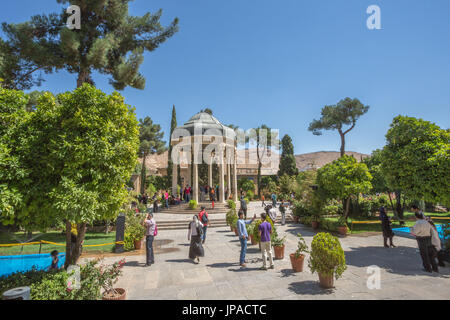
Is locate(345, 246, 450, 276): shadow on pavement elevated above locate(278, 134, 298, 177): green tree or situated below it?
below

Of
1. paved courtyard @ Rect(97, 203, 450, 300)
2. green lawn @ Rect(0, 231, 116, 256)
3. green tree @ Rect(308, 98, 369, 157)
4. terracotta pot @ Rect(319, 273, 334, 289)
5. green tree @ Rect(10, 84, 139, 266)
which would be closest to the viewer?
green tree @ Rect(10, 84, 139, 266)

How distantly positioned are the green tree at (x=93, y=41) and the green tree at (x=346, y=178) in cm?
1278

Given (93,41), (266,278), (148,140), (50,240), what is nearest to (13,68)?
(93,41)

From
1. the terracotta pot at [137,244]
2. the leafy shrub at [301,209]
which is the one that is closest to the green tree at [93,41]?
the terracotta pot at [137,244]

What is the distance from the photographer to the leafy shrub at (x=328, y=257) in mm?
5172

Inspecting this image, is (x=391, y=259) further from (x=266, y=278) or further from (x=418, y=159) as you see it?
(x=266, y=278)

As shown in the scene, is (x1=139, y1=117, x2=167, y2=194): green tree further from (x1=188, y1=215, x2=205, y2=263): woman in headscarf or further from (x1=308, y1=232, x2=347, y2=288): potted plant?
(x1=308, y1=232, x2=347, y2=288): potted plant

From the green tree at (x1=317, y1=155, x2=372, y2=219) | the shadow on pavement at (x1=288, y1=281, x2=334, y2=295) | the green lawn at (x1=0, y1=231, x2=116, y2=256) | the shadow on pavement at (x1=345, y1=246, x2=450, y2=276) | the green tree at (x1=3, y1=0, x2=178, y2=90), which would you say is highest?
the green tree at (x1=3, y1=0, x2=178, y2=90)

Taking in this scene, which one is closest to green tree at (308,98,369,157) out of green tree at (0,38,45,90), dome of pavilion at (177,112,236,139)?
dome of pavilion at (177,112,236,139)

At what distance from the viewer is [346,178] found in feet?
37.9

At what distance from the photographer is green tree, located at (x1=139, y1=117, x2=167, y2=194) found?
36.1 meters

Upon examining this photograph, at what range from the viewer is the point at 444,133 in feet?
24.5

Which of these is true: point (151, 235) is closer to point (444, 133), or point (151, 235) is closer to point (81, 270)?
point (81, 270)

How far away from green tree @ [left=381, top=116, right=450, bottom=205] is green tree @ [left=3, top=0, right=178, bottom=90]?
13773 mm
